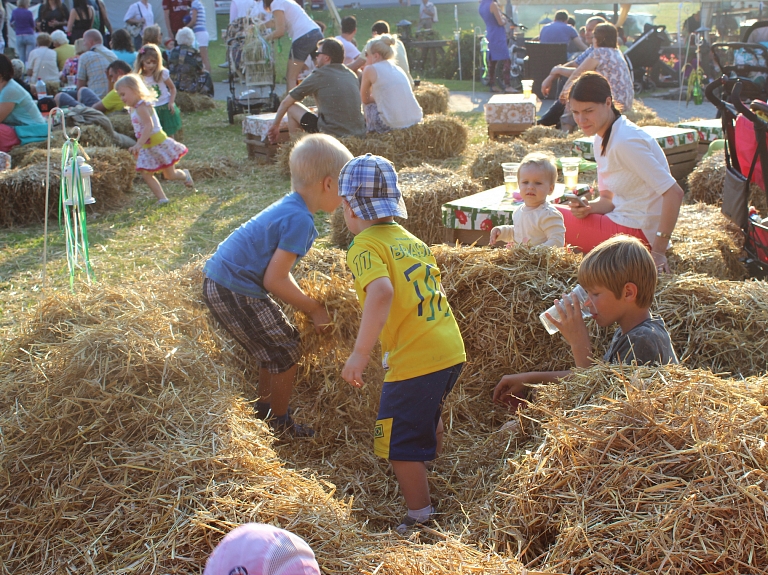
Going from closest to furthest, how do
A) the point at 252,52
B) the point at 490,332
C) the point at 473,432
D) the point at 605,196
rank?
the point at 473,432 → the point at 490,332 → the point at 605,196 → the point at 252,52

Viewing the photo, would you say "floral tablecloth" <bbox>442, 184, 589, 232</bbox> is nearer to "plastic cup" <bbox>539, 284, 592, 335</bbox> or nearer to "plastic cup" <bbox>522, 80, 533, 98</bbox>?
"plastic cup" <bbox>539, 284, 592, 335</bbox>

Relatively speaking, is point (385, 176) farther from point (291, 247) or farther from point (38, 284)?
point (38, 284)

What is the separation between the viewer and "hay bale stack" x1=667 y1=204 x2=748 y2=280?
4502 millimetres

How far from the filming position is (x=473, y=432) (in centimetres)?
343

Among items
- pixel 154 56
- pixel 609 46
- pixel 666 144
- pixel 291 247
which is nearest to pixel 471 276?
pixel 291 247

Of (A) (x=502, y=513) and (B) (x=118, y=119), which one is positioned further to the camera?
(B) (x=118, y=119)

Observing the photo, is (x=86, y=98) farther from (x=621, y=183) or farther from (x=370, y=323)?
(x=370, y=323)

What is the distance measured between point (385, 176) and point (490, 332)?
132cm

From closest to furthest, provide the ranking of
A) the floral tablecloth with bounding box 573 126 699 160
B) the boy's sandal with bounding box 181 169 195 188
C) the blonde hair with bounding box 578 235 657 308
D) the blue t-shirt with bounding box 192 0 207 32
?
the blonde hair with bounding box 578 235 657 308, the floral tablecloth with bounding box 573 126 699 160, the boy's sandal with bounding box 181 169 195 188, the blue t-shirt with bounding box 192 0 207 32

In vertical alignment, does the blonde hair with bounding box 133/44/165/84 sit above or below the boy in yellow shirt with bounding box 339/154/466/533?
above

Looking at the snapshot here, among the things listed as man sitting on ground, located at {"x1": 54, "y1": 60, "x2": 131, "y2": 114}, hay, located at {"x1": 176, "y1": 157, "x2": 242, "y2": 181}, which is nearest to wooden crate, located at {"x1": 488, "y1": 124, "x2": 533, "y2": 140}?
hay, located at {"x1": 176, "y1": 157, "x2": 242, "y2": 181}

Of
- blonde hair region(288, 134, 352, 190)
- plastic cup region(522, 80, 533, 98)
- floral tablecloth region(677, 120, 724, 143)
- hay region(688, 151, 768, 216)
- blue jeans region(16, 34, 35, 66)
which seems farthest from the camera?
blue jeans region(16, 34, 35, 66)

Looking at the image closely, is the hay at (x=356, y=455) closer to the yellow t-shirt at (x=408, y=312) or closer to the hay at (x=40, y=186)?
the yellow t-shirt at (x=408, y=312)

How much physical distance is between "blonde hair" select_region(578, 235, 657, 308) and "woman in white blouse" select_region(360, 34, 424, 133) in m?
6.73
